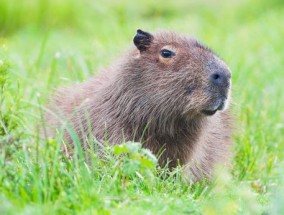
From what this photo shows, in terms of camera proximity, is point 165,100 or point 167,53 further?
point 167,53

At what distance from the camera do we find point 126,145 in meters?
4.42

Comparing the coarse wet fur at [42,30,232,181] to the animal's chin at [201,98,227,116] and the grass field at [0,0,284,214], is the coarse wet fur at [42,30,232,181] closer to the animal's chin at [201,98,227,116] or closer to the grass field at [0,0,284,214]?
the animal's chin at [201,98,227,116]

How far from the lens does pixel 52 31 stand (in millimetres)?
12852

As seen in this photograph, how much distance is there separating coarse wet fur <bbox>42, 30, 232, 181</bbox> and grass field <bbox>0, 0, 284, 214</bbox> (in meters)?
0.32

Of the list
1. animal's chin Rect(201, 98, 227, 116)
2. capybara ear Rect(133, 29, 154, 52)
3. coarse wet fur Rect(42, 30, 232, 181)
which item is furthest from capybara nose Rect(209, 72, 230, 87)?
capybara ear Rect(133, 29, 154, 52)

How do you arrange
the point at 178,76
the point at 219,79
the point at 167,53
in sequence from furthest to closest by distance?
the point at 167,53 → the point at 178,76 → the point at 219,79

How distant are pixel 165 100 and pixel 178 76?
190mm

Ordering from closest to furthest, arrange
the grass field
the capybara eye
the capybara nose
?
the grass field < the capybara nose < the capybara eye

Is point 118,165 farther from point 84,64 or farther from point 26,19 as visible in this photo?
point 26,19

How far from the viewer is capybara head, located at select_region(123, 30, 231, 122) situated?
5.33m

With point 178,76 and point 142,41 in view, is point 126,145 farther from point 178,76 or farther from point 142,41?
point 142,41

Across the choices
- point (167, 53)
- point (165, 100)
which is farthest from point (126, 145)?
point (167, 53)

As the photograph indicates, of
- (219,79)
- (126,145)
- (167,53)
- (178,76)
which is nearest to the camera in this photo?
(126,145)

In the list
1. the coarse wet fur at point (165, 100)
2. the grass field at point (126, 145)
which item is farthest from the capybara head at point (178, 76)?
the grass field at point (126, 145)
